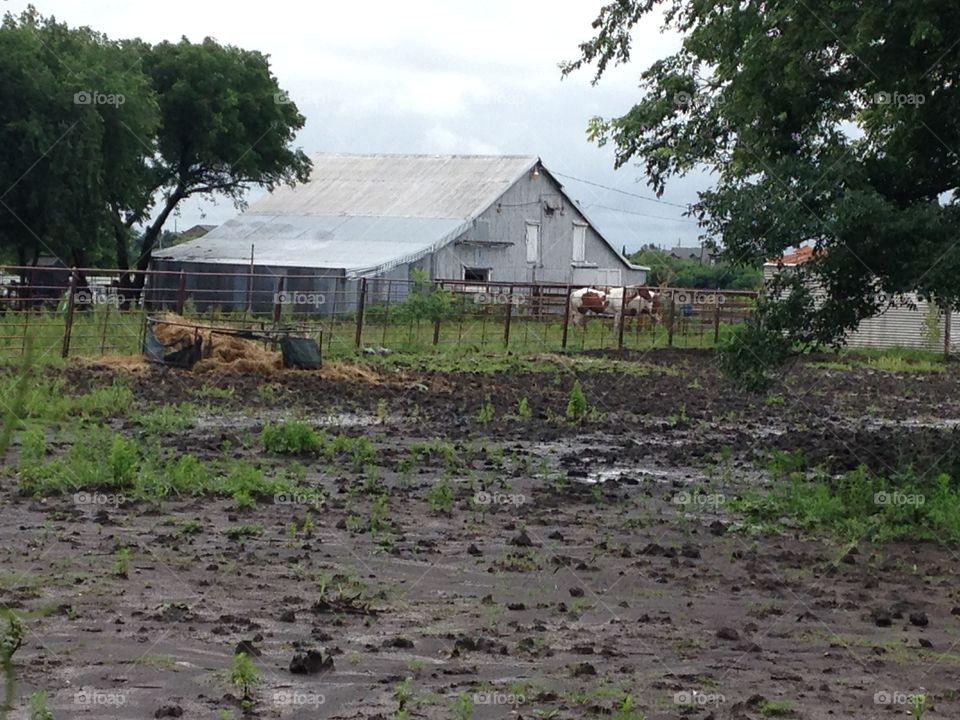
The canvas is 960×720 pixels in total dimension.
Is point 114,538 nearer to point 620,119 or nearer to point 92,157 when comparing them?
point 620,119

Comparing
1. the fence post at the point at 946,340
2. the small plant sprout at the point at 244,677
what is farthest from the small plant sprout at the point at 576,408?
the fence post at the point at 946,340

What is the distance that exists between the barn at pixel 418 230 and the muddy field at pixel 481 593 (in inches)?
1263

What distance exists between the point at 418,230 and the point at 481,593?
4129 centimetres

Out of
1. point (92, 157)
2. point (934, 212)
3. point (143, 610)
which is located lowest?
point (143, 610)

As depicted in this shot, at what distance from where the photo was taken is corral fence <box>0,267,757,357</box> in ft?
74.5

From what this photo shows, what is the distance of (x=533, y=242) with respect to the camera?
52812mm

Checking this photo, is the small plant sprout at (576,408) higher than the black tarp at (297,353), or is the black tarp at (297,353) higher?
the black tarp at (297,353)

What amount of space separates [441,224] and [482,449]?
3492 cm

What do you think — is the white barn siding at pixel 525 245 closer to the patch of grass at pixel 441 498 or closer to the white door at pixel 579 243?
the white door at pixel 579 243

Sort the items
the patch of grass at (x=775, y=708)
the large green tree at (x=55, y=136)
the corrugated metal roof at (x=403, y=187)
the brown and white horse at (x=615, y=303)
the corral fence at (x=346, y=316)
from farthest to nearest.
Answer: the corrugated metal roof at (x=403, y=187) < the brown and white horse at (x=615, y=303) < the large green tree at (x=55, y=136) < the corral fence at (x=346, y=316) < the patch of grass at (x=775, y=708)

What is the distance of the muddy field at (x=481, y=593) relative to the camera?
6344 millimetres

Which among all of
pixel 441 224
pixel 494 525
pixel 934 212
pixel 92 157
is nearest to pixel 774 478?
pixel 934 212

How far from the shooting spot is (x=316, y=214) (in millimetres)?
53531

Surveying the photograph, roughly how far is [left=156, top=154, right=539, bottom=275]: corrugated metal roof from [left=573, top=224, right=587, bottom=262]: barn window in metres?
3.47
